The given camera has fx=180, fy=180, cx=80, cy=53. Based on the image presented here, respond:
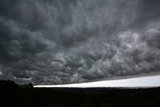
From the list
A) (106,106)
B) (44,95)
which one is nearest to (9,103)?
(44,95)

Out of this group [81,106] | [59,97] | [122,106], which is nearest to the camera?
[81,106]

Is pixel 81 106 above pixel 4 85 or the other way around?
the other way around

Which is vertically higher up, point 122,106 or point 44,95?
point 44,95

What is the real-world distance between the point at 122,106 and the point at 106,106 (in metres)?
10.0

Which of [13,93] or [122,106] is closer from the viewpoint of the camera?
[13,93]

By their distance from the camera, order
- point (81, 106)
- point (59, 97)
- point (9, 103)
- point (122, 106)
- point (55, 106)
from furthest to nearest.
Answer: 1. point (122, 106)
2. point (59, 97)
3. point (81, 106)
4. point (55, 106)
5. point (9, 103)

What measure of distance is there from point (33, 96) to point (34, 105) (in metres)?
5.47

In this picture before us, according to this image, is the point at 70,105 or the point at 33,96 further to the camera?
the point at 70,105

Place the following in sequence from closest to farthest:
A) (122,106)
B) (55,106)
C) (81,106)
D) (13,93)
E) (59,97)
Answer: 1. (13,93)
2. (55,106)
3. (81,106)
4. (59,97)
5. (122,106)

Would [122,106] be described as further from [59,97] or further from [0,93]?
[0,93]

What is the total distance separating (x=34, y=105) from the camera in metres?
45.7

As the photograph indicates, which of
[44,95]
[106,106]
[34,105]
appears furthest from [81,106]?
[34,105]

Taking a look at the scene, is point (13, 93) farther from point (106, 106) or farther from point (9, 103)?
point (106, 106)

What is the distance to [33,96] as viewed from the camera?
50.8m
